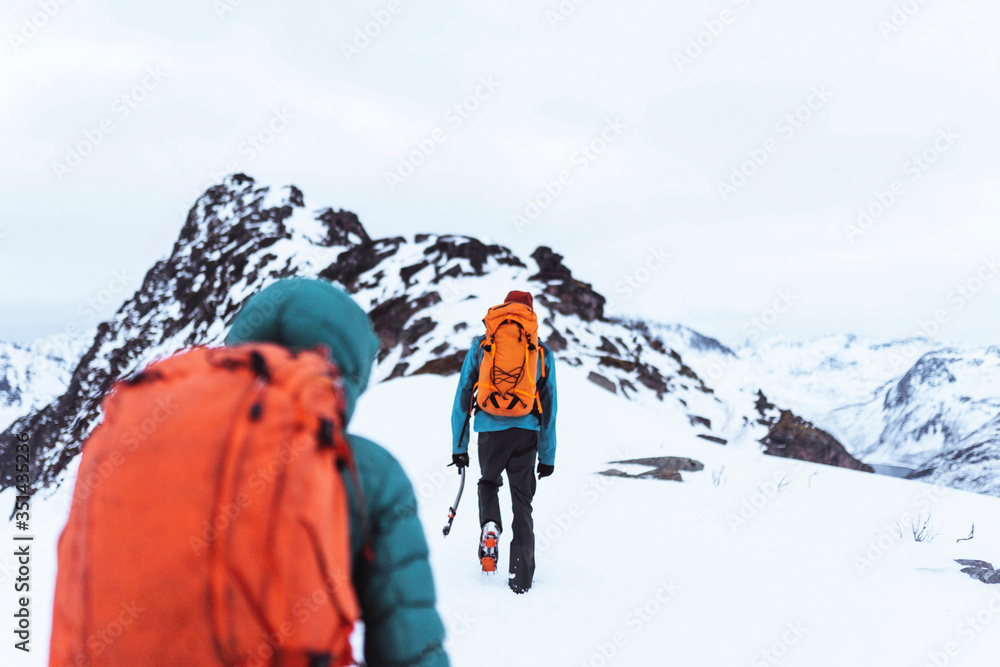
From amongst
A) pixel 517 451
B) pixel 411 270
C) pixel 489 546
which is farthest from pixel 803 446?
pixel 517 451

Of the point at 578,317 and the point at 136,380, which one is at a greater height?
the point at 578,317

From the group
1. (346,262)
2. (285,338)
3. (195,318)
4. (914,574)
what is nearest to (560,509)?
(914,574)

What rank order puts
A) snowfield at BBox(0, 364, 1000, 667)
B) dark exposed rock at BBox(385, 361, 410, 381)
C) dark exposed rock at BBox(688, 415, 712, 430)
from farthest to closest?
dark exposed rock at BBox(688, 415, 712, 430), dark exposed rock at BBox(385, 361, 410, 381), snowfield at BBox(0, 364, 1000, 667)

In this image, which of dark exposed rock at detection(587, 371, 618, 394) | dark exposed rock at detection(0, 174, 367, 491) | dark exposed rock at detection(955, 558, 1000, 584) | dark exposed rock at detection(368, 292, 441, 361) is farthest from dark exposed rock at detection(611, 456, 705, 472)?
dark exposed rock at detection(0, 174, 367, 491)

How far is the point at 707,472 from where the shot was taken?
938 centimetres

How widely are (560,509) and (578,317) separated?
56.2 ft

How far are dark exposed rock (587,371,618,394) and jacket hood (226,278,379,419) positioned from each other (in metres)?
14.7

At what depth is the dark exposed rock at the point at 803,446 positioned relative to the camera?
21969 millimetres

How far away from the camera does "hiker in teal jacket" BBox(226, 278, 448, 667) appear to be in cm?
136

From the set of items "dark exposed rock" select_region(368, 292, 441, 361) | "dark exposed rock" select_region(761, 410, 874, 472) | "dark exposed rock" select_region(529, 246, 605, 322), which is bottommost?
"dark exposed rock" select_region(761, 410, 874, 472)

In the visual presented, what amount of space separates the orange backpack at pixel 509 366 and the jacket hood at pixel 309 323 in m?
3.05

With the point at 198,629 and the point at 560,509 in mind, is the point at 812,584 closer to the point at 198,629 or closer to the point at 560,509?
the point at 560,509

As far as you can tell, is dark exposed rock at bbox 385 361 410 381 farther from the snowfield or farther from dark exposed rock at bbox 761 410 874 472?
dark exposed rock at bbox 761 410 874 472

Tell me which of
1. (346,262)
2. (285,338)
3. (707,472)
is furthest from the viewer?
(346,262)
